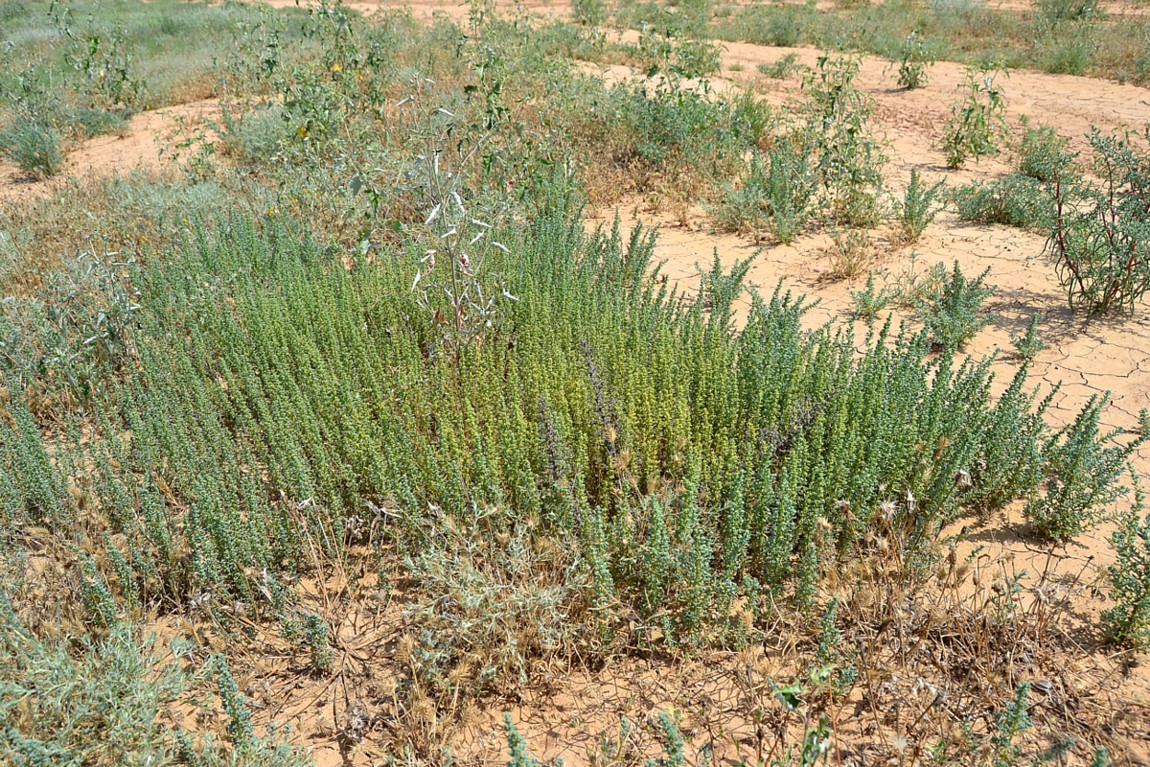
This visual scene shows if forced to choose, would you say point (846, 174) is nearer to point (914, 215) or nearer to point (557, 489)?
point (914, 215)

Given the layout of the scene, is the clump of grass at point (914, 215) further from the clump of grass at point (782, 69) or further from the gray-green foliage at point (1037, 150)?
the clump of grass at point (782, 69)

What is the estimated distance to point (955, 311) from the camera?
4.84 meters

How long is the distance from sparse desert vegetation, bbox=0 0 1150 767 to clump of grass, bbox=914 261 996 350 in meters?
0.04

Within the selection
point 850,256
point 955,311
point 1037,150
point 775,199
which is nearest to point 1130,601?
point 955,311

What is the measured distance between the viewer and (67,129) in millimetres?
8938

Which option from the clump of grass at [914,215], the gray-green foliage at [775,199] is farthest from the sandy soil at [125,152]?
the clump of grass at [914,215]

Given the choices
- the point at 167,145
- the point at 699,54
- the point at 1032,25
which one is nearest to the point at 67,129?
the point at 167,145

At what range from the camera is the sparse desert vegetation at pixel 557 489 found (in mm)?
2438

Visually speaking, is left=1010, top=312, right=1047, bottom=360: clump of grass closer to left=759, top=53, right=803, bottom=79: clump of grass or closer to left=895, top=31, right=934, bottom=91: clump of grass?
left=895, top=31, right=934, bottom=91: clump of grass

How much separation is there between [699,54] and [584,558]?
8972 mm

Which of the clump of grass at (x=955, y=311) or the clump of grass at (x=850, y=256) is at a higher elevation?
the clump of grass at (x=850, y=256)

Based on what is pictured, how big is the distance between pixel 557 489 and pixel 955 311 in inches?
127

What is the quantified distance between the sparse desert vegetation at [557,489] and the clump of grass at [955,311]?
0.04 meters

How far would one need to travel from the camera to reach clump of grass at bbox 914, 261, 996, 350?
4688 millimetres
